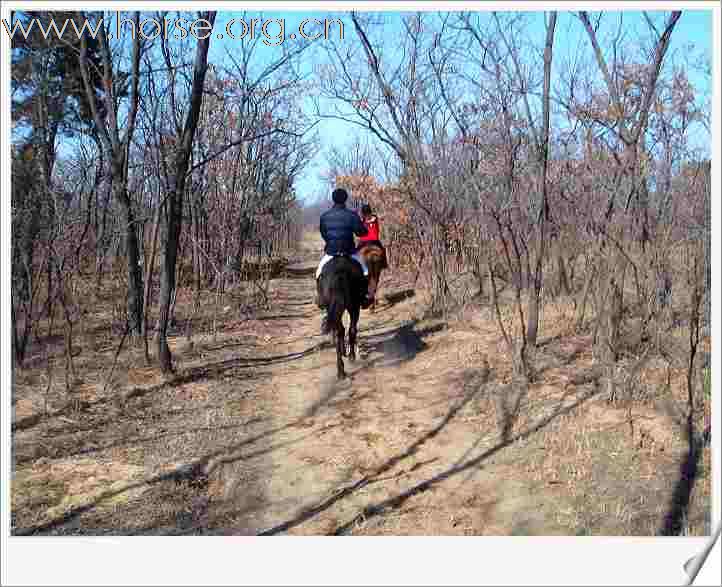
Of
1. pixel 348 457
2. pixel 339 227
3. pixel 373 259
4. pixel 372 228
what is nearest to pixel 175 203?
pixel 339 227

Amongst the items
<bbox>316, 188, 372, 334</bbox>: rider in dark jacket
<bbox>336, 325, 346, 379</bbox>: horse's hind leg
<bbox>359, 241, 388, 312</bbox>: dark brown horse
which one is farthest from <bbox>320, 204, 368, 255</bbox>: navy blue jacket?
<bbox>359, 241, 388, 312</bbox>: dark brown horse

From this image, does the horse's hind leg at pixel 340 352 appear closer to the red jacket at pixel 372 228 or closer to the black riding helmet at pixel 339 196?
the black riding helmet at pixel 339 196

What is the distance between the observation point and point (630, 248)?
656cm

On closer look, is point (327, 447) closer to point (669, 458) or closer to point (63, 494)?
point (63, 494)

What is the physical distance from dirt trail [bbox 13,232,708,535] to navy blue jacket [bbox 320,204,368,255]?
→ 1505 mm

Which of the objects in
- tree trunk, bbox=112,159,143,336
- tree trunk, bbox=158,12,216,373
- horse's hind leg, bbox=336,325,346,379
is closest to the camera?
tree trunk, bbox=158,12,216,373

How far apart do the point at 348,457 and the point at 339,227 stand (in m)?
3.31

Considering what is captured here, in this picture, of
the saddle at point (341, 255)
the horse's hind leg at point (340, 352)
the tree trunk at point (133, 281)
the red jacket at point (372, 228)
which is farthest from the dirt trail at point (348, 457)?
the red jacket at point (372, 228)

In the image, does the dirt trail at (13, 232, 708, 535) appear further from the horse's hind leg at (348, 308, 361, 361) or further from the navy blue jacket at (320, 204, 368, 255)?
the navy blue jacket at (320, 204, 368, 255)

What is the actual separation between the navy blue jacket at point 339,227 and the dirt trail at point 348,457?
1505mm

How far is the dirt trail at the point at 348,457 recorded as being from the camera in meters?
4.52

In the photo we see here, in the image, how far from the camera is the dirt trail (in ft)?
14.8

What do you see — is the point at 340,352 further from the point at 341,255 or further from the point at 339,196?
the point at 339,196

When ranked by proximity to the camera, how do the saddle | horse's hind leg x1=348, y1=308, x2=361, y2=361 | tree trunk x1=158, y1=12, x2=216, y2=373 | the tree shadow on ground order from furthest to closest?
horse's hind leg x1=348, y1=308, x2=361, y2=361
the saddle
tree trunk x1=158, y1=12, x2=216, y2=373
the tree shadow on ground
